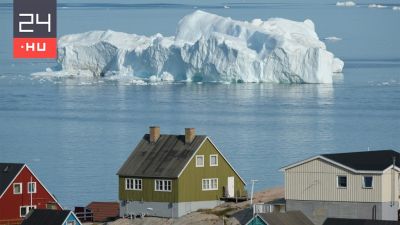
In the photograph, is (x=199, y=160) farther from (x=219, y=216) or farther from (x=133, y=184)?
(x=219, y=216)

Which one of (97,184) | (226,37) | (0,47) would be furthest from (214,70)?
(0,47)

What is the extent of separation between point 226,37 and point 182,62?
3.90 metres

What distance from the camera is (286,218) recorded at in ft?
91.0

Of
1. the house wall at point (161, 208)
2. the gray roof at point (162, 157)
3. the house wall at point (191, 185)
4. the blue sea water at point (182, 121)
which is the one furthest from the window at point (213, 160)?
the blue sea water at point (182, 121)

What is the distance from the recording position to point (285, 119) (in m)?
76.8

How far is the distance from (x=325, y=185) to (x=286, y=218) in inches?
107

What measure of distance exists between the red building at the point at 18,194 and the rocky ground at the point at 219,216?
80.4 inches

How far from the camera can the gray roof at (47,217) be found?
2922 centimetres

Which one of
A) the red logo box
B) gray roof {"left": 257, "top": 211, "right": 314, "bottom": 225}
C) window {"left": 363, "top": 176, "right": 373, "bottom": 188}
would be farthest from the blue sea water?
gray roof {"left": 257, "top": 211, "right": 314, "bottom": 225}

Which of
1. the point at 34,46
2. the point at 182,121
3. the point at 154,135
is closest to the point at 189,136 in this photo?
the point at 154,135

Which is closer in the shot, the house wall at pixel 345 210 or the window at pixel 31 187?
the house wall at pixel 345 210

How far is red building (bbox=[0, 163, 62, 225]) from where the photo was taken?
33.9 m

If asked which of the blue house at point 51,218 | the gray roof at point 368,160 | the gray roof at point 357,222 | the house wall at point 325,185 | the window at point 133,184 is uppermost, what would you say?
the gray roof at point 368,160

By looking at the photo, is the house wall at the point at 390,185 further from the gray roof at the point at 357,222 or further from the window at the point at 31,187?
the window at the point at 31,187
